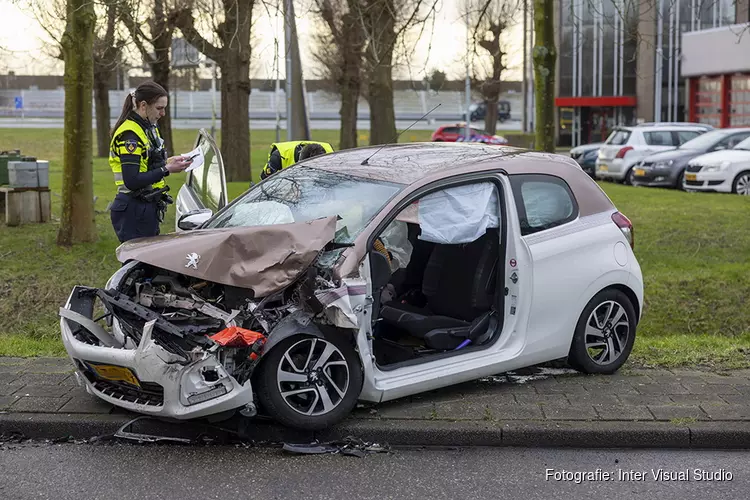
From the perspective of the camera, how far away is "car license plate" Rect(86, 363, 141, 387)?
499 centimetres

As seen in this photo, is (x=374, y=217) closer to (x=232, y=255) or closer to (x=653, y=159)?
(x=232, y=255)

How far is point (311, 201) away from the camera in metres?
6.05

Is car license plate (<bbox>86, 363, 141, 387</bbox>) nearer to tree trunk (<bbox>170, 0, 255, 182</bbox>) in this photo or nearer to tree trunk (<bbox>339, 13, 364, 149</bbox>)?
tree trunk (<bbox>170, 0, 255, 182</bbox>)

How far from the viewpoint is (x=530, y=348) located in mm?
6129

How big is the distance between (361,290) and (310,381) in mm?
572

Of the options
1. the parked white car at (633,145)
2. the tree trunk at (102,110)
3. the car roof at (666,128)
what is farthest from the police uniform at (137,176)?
the tree trunk at (102,110)

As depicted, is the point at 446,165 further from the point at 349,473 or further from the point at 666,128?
the point at 666,128

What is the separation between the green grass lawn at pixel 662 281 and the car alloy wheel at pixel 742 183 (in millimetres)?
4159

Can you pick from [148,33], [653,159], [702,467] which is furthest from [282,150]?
[148,33]

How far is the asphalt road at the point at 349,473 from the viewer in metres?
4.61

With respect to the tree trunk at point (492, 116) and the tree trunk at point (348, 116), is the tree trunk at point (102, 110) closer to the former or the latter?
the tree trunk at point (348, 116)

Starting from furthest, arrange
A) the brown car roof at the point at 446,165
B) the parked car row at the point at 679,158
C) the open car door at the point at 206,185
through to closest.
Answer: the parked car row at the point at 679,158 < the open car door at the point at 206,185 < the brown car roof at the point at 446,165

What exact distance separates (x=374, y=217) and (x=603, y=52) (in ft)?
146

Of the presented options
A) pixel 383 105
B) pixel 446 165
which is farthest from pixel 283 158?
pixel 383 105
